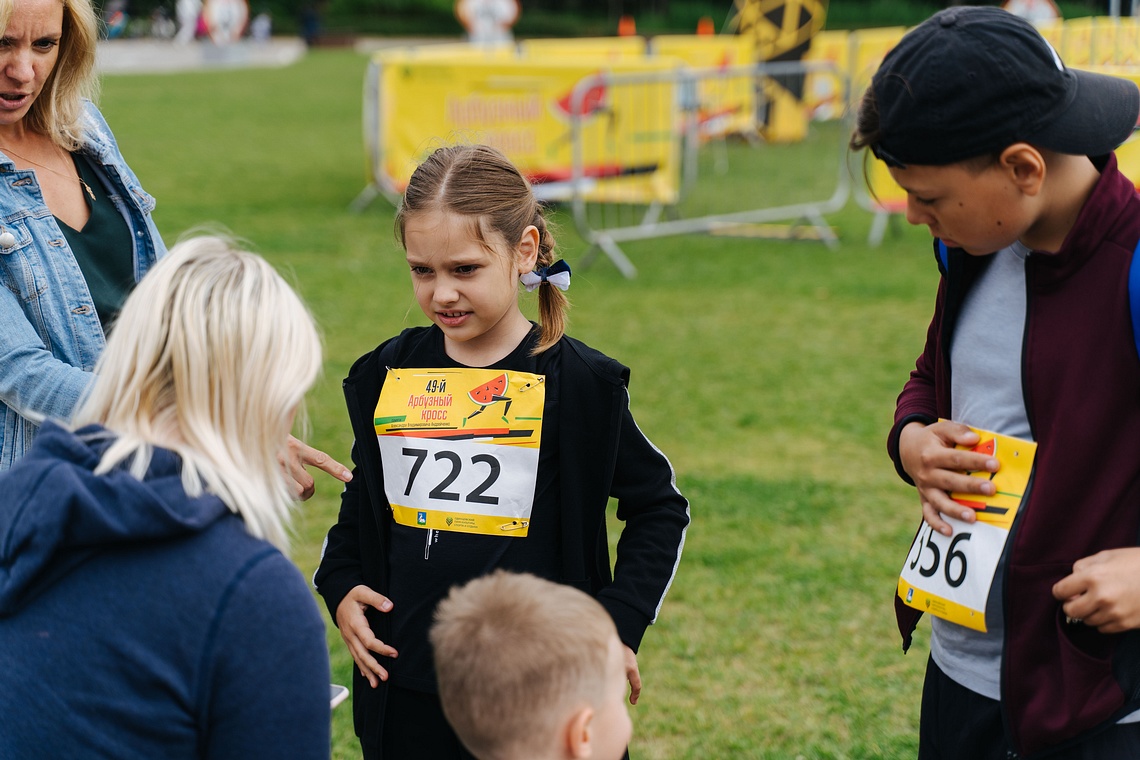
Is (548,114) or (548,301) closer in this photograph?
(548,301)

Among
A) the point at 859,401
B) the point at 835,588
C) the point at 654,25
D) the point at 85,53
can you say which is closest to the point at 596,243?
the point at 859,401

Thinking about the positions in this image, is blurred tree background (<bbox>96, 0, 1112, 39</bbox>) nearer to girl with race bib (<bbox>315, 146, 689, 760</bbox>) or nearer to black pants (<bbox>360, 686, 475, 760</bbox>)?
girl with race bib (<bbox>315, 146, 689, 760</bbox>)

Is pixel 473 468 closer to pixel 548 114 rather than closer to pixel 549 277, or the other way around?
pixel 549 277

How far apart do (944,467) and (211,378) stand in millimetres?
1195

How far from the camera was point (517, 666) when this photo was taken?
1603 mm

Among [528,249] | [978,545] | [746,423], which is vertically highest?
[528,249]

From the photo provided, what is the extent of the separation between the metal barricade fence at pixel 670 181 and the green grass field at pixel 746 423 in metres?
0.24

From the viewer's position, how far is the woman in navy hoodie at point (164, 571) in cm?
151

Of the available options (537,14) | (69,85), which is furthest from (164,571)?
(537,14)

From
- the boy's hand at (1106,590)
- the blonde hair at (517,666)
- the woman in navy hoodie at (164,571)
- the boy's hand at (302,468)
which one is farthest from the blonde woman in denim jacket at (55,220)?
the boy's hand at (1106,590)

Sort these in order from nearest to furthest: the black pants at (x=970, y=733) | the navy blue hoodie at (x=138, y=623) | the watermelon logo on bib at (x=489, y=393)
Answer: the navy blue hoodie at (x=138, y=623) → the black pants at (x=970, y=733) → the watermelon logo on bib at (x=489, y=393)

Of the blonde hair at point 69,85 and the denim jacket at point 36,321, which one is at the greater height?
the blonde hair at point 69,85

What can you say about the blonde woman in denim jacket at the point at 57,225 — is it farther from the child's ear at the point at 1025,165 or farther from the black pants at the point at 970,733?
the child's ear at the point at 1025,165

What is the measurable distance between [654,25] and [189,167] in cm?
3230
